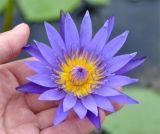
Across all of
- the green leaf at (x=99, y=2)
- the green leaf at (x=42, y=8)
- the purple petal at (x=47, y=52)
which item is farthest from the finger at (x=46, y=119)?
the green leaf at (x=99, y=2)

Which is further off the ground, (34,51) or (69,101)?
(34,51)

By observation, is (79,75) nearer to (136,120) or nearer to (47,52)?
(47,52)

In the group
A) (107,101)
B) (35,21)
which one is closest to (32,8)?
(35,21)

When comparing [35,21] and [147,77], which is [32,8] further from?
[147,77]

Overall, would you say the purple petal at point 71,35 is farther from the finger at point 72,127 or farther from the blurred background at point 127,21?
the blurred background at point 127,21

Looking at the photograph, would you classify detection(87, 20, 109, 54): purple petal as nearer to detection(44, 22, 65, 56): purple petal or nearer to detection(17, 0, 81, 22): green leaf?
detection(44, 22, 65, 56): purple petal

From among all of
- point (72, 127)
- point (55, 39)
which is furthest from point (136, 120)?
point (55, 39)

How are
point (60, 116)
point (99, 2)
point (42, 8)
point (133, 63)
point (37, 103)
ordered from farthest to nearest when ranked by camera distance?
point (99, 2) < point (42, 8) < point (37, 103) < point (133, 63) < point (60, 116)
